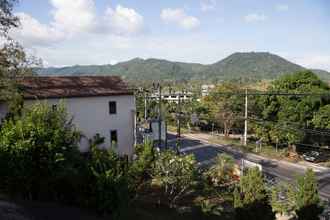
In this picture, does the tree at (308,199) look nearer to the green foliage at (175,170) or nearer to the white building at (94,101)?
the green foliage at (175,170)

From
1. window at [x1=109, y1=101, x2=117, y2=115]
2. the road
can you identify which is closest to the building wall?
window at [x1=109, y1=101, x2=117, y2=115]

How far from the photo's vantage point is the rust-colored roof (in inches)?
880

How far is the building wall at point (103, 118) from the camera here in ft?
77.0

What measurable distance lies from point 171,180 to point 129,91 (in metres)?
10.4

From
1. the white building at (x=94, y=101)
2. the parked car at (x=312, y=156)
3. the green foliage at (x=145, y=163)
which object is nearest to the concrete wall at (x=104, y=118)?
the white building at (x=94, y=101)

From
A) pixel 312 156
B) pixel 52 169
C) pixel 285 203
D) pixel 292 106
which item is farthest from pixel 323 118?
pixel 52 169

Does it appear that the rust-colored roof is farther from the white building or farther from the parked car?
→ the parked car

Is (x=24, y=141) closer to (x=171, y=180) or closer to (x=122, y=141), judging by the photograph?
(x=171, y=180)

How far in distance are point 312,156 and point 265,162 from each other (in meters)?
5.50

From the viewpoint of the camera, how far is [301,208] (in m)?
15.4

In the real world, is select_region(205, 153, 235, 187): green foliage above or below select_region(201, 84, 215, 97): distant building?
below

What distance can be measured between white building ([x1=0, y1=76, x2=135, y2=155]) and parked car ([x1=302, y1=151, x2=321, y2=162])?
2006cm

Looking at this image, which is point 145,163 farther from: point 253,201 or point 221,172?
point 221,172

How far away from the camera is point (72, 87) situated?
2398 centimetres
